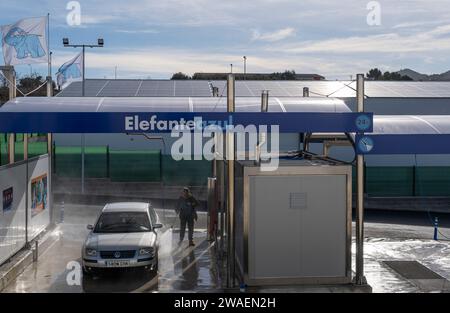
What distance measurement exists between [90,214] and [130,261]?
10.9 metres

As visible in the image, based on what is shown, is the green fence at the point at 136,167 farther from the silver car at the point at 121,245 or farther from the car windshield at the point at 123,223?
the silver car at the point at 121,245

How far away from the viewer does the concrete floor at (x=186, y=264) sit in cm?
1223

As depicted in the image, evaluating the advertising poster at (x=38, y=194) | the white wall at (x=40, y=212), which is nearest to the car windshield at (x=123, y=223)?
the white wall at (x=40, y=212)

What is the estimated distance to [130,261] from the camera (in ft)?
41.2

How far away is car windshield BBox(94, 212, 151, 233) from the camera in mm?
13609

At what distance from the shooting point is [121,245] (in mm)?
12648

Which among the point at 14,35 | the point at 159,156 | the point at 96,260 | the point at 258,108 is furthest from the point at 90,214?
the point at 258,108

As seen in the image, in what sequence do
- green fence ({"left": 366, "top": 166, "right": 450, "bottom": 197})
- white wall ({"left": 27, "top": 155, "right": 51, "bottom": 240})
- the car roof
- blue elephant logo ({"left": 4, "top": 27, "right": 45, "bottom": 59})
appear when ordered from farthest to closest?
green fence ({"left": 366, "top": 166, "right": 450, "bottom": 197}) → blue elephant logo ({"left": 4, "top": 27, "right": 45, "bottom": 59}) → white wall ({"left": 27, "top": 155, "right": 51, "bottom": 240}) → the car roof

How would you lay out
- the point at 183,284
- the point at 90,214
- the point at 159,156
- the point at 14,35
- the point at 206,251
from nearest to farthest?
1. the point at 183,284
2. the point at 206,251
3. the point at 14,35
4. the point at 90,214
5. the point at 159,156

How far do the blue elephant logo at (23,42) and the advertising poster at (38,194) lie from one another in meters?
3.90

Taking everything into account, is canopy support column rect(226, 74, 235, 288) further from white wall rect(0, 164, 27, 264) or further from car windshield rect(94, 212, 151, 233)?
white wall rect(0, 164, 27, 264)

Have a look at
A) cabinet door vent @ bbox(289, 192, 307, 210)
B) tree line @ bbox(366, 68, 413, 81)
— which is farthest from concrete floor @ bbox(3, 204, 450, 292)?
tree line @ bbox(366, 68, 413, 81)
